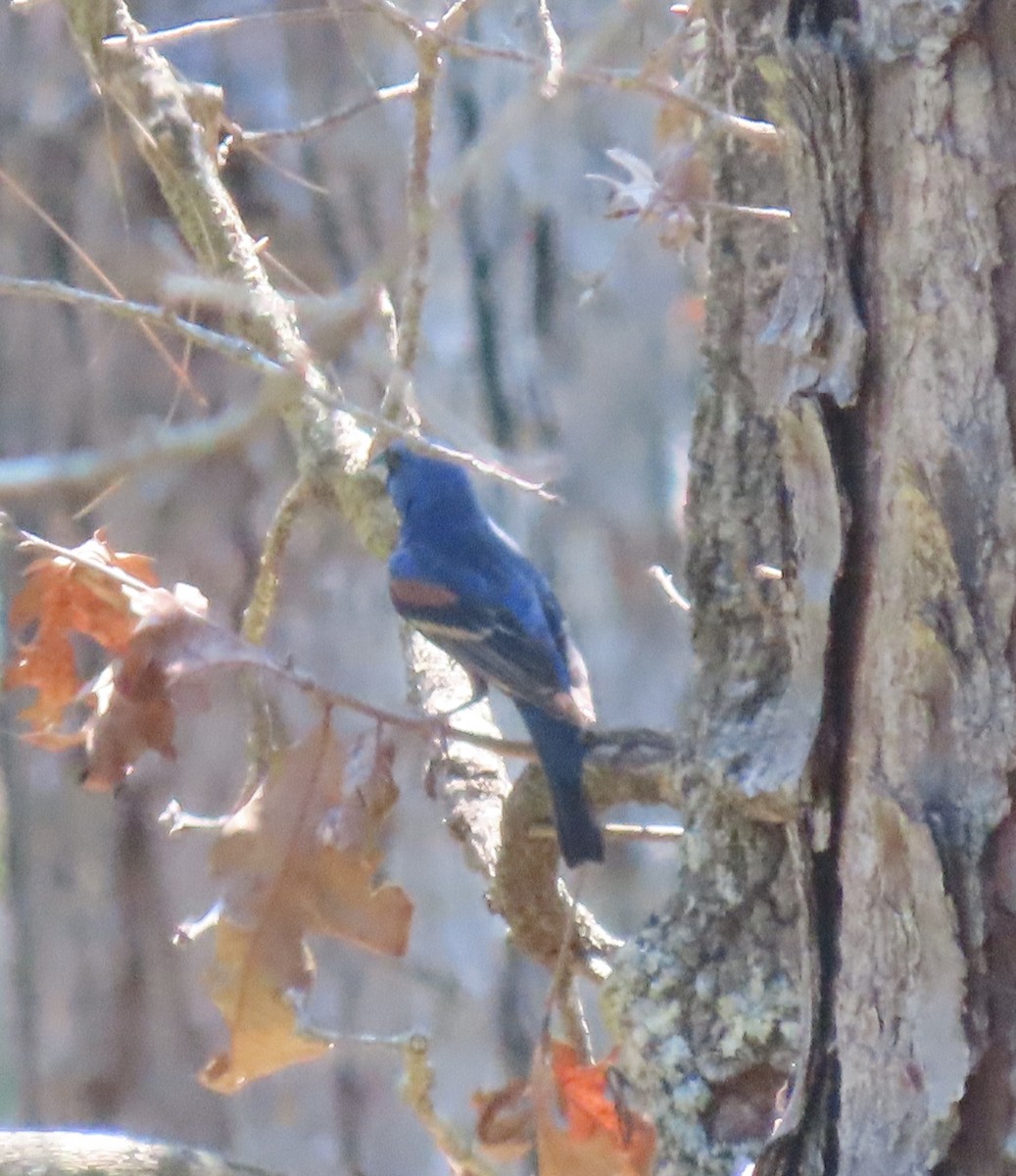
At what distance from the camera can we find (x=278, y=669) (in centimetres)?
125

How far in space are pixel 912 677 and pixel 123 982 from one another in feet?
6.44

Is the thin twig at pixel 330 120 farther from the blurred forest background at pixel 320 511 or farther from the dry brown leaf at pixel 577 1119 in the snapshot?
the dry brown leaf at pixel 577 1119

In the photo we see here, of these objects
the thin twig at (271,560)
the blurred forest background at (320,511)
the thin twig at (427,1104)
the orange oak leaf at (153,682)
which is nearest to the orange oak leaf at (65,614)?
the orange oak leaf at (153,682)

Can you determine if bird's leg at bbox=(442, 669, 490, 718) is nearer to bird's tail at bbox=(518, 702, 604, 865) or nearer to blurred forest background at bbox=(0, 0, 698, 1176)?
bird's tail at bbox=(518, 702, 604, 865)

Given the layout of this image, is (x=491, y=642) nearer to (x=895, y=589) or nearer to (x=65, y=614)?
(x=65, y=614)

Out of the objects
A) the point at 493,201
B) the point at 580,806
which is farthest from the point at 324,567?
the point at 580,806

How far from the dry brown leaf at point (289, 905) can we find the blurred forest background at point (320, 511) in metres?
1.05

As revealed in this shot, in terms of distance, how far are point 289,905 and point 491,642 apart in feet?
3.73

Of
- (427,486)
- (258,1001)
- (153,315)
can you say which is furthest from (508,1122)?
(427,486)

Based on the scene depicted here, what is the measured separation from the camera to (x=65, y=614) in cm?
150

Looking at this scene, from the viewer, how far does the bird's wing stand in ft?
7.02

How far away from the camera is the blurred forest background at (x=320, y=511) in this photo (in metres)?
2.38

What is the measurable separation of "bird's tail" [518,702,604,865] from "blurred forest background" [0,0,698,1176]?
80 centimetres

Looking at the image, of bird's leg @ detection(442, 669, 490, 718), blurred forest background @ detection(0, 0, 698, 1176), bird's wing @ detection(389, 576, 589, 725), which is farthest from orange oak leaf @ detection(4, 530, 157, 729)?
blurred forest background @ detection(0, 0, 698, 1176)
